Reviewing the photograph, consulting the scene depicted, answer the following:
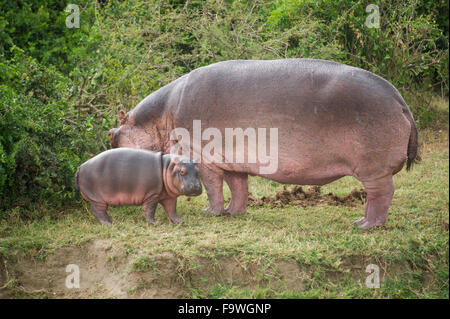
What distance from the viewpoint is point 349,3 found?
1038 cm

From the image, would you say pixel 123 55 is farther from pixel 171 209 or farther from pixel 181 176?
pixel 181 176

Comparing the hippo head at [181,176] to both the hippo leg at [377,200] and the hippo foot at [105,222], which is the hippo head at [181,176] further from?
the hippo leg at [377,200]

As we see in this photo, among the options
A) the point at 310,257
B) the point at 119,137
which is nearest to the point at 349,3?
the point at 119,137

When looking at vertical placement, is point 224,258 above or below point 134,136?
below

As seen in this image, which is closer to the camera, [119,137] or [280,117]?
[280,117]

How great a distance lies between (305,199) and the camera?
758cm

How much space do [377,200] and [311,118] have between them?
1.13 meters

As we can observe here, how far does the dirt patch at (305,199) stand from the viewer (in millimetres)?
7398

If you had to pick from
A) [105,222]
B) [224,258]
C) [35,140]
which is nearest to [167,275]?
[224,258]

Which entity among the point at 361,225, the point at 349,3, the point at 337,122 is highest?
the point at 349,3

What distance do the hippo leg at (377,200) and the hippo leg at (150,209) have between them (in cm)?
224

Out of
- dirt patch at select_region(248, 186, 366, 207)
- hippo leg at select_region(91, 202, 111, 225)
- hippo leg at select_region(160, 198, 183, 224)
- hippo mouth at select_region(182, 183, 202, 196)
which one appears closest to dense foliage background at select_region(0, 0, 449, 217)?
hippo leg at select_region(91, 202, 111, 225)

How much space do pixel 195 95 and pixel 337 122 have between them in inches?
67.6
